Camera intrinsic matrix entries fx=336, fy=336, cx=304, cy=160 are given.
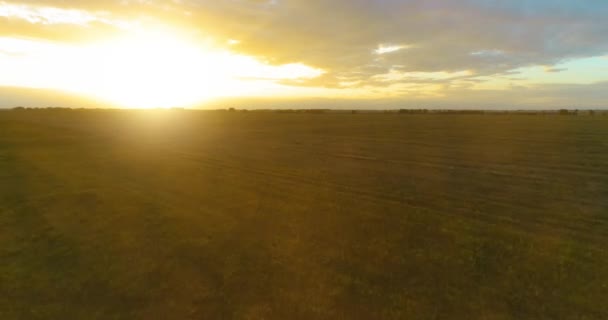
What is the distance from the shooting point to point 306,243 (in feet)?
32.9

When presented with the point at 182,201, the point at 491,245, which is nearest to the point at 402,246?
the point at 491,245

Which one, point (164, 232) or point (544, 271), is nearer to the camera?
point (544, 271)

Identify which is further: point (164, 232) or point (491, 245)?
point (164, 232)

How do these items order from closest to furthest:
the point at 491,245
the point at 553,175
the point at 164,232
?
the point at 491,245 → the point at 164,232 → the point at 553,175

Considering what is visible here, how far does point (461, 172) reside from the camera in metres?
20.1

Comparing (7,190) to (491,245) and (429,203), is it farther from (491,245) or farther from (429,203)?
(491,245)

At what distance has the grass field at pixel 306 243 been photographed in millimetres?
6920

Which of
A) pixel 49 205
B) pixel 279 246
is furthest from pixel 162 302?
pixel 49 205

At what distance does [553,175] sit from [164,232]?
66.7 feet

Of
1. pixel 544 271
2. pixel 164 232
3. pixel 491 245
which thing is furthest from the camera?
pixel 164 232

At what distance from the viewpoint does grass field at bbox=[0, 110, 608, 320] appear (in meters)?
6.92

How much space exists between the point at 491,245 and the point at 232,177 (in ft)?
44.8

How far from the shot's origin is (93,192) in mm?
15992

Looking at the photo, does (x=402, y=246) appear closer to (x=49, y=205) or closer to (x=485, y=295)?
(x=485, y=295)
